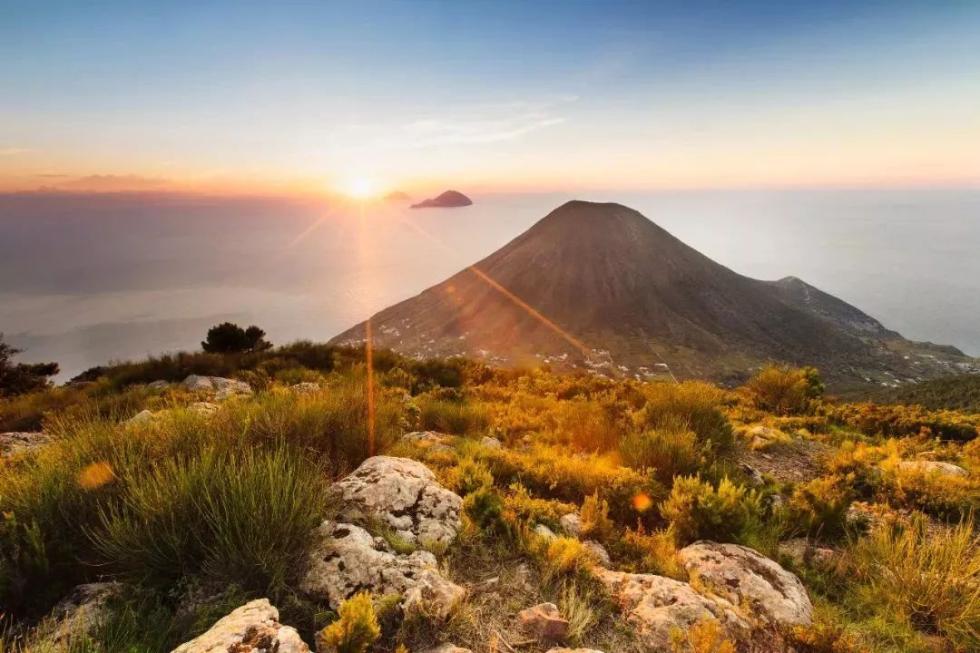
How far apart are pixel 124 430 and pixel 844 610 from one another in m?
7.39

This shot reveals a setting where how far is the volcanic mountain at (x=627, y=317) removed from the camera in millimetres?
123062

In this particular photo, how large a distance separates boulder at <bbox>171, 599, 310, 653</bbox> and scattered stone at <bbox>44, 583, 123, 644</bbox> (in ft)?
2.92

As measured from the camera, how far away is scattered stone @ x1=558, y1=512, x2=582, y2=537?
193 inches

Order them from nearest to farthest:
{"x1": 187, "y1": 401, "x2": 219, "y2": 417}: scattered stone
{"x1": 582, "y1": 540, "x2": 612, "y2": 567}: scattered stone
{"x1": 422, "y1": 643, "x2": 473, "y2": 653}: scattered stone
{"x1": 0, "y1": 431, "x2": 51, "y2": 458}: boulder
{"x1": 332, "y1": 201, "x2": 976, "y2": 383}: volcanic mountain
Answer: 1. {"x1": 422, "y1": 643, "x2": 473, "y2": 653}: scattered stone
2. {"x1": 582, "y1": 540, "x2": 612, "y2": 567}: scattered stone
3. {"x1": 187, "y1": 401, "x2": 219, "y2": 417}: scattered stone
4. {"x1": 0, "y1": 431, "x2": 51, "y2": 458}: boulder
5. {"x1": 332, "y1": 201, "x2": 976, "y2": 383}: volcanic mountain

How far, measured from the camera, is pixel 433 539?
13.6 feet

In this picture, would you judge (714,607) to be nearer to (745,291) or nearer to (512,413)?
(512,413)

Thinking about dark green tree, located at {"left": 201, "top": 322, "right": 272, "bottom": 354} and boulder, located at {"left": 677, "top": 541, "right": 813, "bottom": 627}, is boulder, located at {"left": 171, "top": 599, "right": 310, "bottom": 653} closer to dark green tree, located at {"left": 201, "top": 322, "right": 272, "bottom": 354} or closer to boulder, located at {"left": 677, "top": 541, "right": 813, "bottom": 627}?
boulder, located at {"left": 677, "top": 541, "right": 813, "bottom": 627}

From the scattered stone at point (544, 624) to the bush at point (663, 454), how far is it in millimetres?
3373

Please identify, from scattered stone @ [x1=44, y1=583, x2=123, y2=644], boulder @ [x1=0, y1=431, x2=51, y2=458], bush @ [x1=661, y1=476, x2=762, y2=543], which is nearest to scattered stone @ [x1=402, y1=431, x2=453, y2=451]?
bush @ [x1=661, y1=476, x2=762, y2=543]

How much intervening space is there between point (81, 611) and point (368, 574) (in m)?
1.89

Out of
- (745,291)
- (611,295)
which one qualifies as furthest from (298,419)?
(745,291)

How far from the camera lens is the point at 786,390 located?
14.5m

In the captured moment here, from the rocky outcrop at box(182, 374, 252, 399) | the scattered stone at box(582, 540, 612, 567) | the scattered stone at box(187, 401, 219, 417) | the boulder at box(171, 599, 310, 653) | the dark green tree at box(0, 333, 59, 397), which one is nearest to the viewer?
the boulder at box(171, 599, 310, 653)

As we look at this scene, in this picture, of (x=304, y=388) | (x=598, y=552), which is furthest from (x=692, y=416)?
(x=304, y=388)
